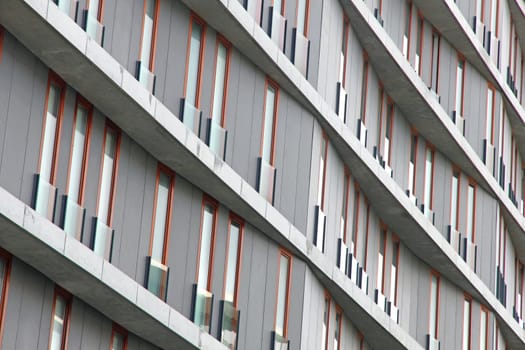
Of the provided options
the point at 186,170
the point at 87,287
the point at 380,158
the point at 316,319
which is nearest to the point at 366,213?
the point at 380,158

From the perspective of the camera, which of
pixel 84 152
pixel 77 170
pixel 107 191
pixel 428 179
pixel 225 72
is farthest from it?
pixel 428 179

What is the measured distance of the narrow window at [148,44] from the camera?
3234 centimetres

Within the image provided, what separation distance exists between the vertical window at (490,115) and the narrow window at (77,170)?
21.2 meters

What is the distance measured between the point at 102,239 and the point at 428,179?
56.8 ft

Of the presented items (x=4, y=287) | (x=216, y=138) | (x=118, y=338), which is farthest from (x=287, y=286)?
(x=4, y=287)

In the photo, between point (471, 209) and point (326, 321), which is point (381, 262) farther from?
point (471, 209)

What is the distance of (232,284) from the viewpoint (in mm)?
34719

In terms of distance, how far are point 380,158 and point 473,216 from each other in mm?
6501

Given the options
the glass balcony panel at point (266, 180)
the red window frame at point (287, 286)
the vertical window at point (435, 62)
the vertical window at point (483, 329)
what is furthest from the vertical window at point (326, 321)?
the vertical window at point (435, 62)

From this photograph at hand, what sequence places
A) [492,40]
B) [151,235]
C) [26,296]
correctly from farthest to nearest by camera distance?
1. [492,40]
2. [151,235]
3. [26,296]

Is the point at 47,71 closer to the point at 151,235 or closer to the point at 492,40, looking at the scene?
the point at 151,235

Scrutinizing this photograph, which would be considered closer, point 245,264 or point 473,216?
point 245,264

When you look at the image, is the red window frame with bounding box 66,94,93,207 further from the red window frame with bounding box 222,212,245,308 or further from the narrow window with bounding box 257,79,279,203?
the narrow window with bounding box 257,79,279,203

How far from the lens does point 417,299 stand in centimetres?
4506
